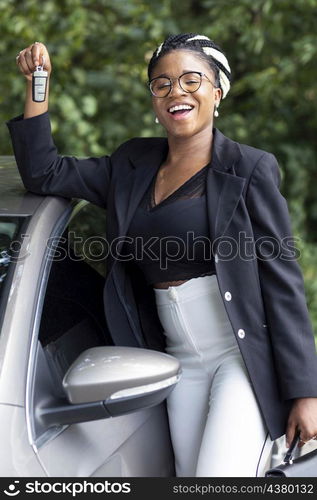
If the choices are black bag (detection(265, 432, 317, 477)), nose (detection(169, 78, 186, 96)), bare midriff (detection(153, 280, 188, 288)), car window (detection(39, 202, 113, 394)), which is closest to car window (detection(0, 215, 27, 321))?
car window (detection(39, 202, 113, 394))

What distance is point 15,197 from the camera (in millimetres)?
2600

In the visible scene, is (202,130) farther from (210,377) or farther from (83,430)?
(83,430)

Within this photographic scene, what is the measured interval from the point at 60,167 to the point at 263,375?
34.2 inches

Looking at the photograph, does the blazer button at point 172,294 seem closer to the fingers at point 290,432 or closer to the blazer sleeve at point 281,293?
the blazer sleeve at point 281,293

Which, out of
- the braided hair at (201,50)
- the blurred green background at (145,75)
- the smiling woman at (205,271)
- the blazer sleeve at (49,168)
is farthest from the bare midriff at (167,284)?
the blurred green background at (145,75)

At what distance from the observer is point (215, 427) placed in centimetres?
238

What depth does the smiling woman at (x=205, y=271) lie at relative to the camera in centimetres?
247

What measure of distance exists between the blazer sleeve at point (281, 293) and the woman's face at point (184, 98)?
245 millimetres

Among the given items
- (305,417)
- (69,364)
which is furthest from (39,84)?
(305,417)

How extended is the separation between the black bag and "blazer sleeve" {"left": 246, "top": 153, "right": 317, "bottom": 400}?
6.2 inches

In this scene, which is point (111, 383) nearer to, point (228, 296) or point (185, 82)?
point (228, 296)

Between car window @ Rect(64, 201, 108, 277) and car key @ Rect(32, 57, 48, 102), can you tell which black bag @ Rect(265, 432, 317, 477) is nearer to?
car window @ Rect(64, 201, 108, 277)
